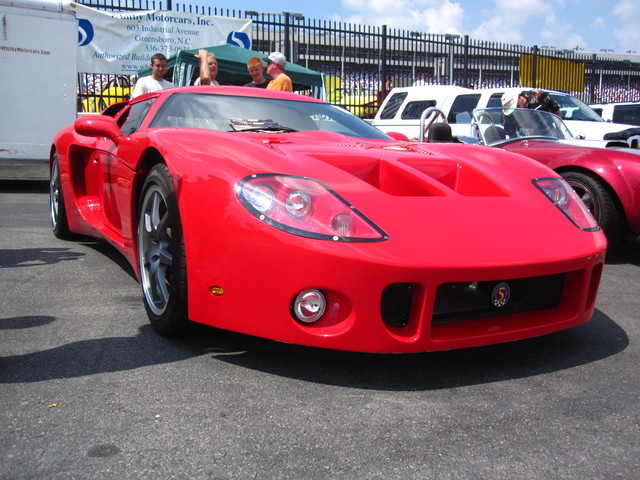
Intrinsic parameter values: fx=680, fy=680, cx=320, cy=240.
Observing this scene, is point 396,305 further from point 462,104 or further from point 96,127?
point 462,104

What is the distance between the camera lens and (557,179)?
3008 millimetres

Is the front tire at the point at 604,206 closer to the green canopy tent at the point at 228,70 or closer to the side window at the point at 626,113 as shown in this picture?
the green canopy tent at the point at 228,70

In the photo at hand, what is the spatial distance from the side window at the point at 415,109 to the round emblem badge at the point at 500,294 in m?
8.75

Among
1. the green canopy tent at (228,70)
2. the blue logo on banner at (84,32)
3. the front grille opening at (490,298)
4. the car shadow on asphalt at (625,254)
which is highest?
the blue logo on banner at (84,32)

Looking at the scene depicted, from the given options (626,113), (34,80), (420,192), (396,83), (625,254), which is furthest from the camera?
(396,83)

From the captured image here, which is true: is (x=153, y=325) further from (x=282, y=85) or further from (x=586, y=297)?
(x=282, y=85)

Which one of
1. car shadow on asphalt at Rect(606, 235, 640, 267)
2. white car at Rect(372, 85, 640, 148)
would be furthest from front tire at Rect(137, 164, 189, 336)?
white car at Rect(372, 85, 640, 148)

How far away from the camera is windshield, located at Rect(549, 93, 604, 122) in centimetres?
1073

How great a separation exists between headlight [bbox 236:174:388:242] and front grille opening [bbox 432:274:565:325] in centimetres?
36

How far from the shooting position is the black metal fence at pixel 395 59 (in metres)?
13.0

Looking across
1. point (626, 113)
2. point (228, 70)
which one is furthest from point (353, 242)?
point (626, 113)

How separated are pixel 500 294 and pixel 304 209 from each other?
782mm

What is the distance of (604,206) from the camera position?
4602 millimetres

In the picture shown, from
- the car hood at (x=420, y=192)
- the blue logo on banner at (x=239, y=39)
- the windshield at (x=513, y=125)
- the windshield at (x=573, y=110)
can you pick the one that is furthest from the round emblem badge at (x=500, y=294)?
the blue logo on banner at (x=239, y=39)
